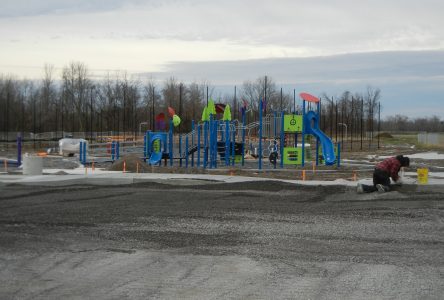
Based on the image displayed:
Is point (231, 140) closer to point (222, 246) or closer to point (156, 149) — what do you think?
point (156, 149)

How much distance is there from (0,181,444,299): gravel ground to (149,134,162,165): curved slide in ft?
41.3

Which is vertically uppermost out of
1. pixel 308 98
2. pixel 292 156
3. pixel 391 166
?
pixel 308 98

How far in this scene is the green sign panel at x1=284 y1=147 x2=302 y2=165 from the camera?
28875mm

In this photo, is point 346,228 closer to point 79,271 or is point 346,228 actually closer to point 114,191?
point 79,271

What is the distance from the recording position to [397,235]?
34.6 ft

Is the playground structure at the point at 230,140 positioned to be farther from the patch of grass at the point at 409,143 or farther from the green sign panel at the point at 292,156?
the patch of grass at the point at 409,143

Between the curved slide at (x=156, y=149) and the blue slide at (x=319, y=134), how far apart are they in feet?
23.1

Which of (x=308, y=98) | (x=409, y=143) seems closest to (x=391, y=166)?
(x=308, y=98)

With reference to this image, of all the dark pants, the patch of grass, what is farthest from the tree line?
the dark pants

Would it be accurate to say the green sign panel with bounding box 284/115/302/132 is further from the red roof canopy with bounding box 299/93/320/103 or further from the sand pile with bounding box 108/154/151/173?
the sand pile with bounding box 108/154/151/173

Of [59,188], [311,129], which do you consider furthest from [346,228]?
[311,129]

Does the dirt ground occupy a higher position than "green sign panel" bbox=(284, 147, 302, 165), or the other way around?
"green sign panel" bbox=(284, 147, 302, 165)

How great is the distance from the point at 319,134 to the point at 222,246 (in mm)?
20216

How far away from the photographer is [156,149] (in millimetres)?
29766
